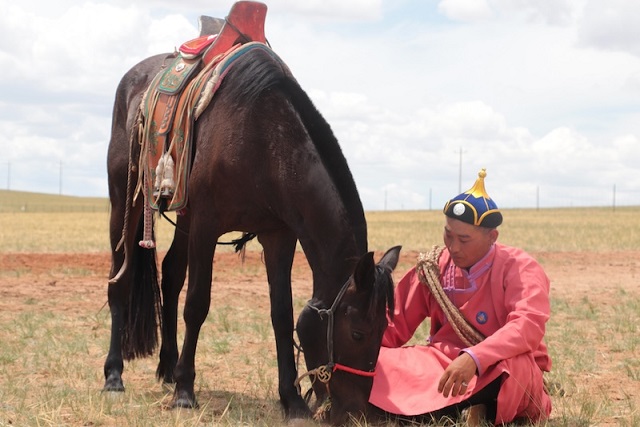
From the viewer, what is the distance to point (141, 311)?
21.6ft

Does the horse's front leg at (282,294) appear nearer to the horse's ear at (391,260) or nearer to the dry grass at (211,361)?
the dry grass at (211,361)

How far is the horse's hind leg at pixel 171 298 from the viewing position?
20.6 feet

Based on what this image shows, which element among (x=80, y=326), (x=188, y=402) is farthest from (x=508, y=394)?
(x=80, y=326)

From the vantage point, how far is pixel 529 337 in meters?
4.50

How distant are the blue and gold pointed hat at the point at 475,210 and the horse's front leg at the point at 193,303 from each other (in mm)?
1487

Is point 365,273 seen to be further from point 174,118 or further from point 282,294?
point 174,118

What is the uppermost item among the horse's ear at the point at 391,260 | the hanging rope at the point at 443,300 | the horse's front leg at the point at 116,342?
the horse's ear at the point at 391,260

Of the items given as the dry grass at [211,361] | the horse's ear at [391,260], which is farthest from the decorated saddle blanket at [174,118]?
the horse's ear at [391,260]

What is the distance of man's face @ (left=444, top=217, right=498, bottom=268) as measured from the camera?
15.5 feet

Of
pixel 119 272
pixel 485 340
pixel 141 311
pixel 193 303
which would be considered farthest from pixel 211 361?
pixel 485 340

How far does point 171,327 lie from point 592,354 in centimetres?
337

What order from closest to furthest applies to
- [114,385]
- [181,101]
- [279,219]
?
1. [279,219]
2. [181,101]
3. [114,385]

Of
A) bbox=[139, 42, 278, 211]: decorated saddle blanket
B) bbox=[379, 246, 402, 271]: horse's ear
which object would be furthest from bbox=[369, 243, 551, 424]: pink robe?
bbox=[139, 42, 278, 211]: decorated saddle blanket

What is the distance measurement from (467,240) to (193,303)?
1808mm
